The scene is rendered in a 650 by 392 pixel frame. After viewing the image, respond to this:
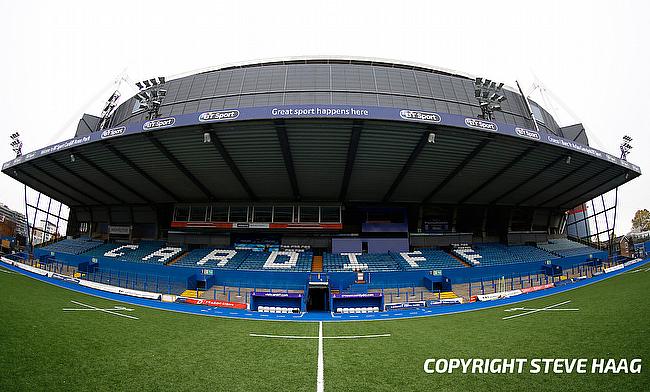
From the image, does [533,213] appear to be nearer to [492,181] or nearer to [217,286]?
[492,181]

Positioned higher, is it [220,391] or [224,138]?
[224,138]

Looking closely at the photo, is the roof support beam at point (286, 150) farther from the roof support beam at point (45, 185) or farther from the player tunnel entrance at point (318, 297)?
the roof support beam at point (45, 185)

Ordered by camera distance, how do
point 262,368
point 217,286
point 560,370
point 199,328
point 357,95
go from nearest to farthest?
1. point 560,370
2. point 262,368
3. point 199,328
4. point 217,286
5. point 357,95

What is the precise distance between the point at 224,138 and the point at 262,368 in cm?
1469

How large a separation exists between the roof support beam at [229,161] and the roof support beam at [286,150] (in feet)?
12.8

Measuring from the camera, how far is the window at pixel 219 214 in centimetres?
2598

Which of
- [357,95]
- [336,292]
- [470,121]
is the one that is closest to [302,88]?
[357,95]

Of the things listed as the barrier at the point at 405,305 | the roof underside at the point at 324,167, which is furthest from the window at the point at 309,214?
the barrier at the point at 405,305

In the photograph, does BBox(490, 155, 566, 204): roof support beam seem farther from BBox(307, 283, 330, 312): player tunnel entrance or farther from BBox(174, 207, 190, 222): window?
BBox(174, 207, 190, 222): window

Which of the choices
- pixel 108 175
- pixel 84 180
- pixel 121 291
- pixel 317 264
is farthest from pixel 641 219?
pixel 84 180

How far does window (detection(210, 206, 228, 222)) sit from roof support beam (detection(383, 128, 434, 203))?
15.9 meters

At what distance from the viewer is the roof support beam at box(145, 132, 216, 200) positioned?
17469 mm

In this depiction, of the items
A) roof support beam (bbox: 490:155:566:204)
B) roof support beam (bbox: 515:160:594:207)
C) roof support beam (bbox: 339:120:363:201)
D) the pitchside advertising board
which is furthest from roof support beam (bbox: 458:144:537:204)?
roof support beam (bbox: 339:120:363:201)

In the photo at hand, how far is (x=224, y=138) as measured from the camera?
1708cm
